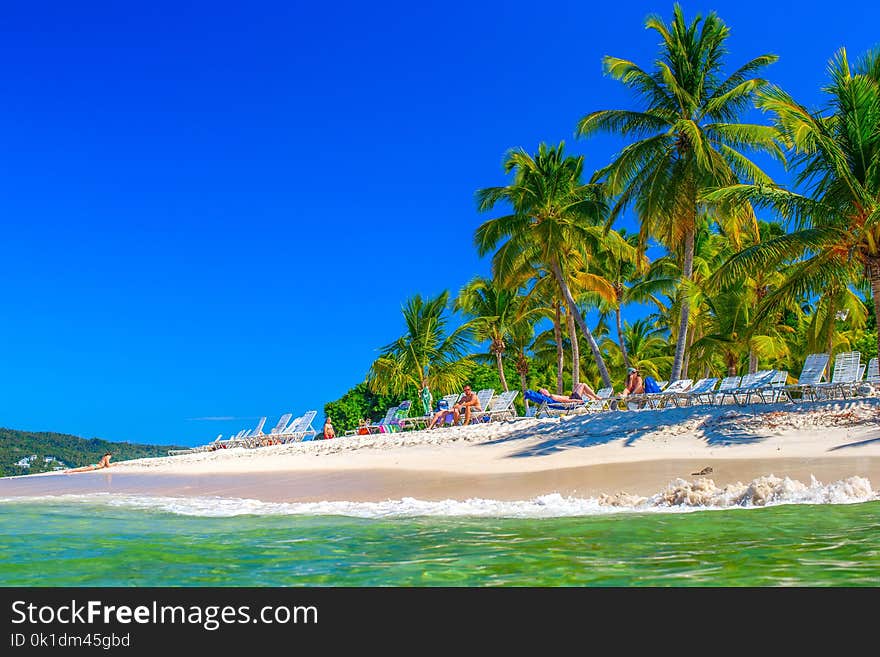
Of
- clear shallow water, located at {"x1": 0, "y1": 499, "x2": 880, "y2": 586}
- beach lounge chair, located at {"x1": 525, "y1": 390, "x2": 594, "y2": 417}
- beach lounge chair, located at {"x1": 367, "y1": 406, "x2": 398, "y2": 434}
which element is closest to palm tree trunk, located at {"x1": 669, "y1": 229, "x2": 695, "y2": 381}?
beach lounge chair, located at {"x1": 525, "y1": 390, "x2": 594, "y2": 417}

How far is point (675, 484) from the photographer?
8.27 meters

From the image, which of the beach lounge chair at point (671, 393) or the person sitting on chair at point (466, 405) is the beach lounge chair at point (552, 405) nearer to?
the beach lounge chair at point (671, 393)

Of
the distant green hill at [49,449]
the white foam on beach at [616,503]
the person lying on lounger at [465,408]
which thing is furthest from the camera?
the distant green hill at [49,449]

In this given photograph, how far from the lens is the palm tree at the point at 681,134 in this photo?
59.6 feet

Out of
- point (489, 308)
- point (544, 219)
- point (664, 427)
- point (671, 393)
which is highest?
point (544, 219)

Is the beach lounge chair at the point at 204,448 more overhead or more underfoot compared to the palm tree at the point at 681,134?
more underfoot

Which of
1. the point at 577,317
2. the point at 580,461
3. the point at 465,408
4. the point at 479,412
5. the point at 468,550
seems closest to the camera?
the point at 468,550

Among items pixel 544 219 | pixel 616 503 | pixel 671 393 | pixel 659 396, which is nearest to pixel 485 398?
pixel 544 219

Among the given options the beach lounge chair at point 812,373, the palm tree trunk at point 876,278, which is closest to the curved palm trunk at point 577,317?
the beach lounge chair at point 812,373

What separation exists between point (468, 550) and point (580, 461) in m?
6.34

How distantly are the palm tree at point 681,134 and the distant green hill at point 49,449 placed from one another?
40.6 m

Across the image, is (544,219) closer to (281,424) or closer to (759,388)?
(759,388)

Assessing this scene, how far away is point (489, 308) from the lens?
3019 centimetres

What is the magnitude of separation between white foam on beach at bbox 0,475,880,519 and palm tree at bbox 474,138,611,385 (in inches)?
505
